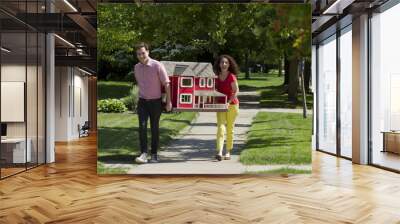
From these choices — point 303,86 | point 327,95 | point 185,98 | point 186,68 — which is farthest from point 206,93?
point 327,95

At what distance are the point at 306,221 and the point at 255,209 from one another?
2.13ft

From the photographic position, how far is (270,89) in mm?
6992

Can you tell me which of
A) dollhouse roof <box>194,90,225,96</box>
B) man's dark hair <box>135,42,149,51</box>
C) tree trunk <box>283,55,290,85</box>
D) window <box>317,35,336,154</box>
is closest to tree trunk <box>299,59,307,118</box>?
tree trunk <box>283,55,290,85</box>

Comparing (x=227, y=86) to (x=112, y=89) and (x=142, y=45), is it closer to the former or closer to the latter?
(x=142, y=45)

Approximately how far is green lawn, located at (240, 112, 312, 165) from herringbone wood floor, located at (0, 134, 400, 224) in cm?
30

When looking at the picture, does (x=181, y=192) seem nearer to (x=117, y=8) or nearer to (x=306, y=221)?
(x=306, y=221)

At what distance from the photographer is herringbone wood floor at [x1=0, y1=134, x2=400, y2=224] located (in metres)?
4.35

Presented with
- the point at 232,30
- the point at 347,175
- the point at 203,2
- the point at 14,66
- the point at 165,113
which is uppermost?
the point at 203,2

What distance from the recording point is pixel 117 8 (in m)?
6.75

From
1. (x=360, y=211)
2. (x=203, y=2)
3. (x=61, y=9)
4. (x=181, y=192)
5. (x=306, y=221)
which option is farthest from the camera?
(x=61, y=9)

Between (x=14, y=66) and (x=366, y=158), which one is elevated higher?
(x=14, y=66)

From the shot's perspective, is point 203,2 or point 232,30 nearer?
point 232,30

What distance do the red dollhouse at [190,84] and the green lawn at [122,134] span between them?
17cm

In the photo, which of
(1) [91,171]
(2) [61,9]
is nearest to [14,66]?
(2) [61,9]
